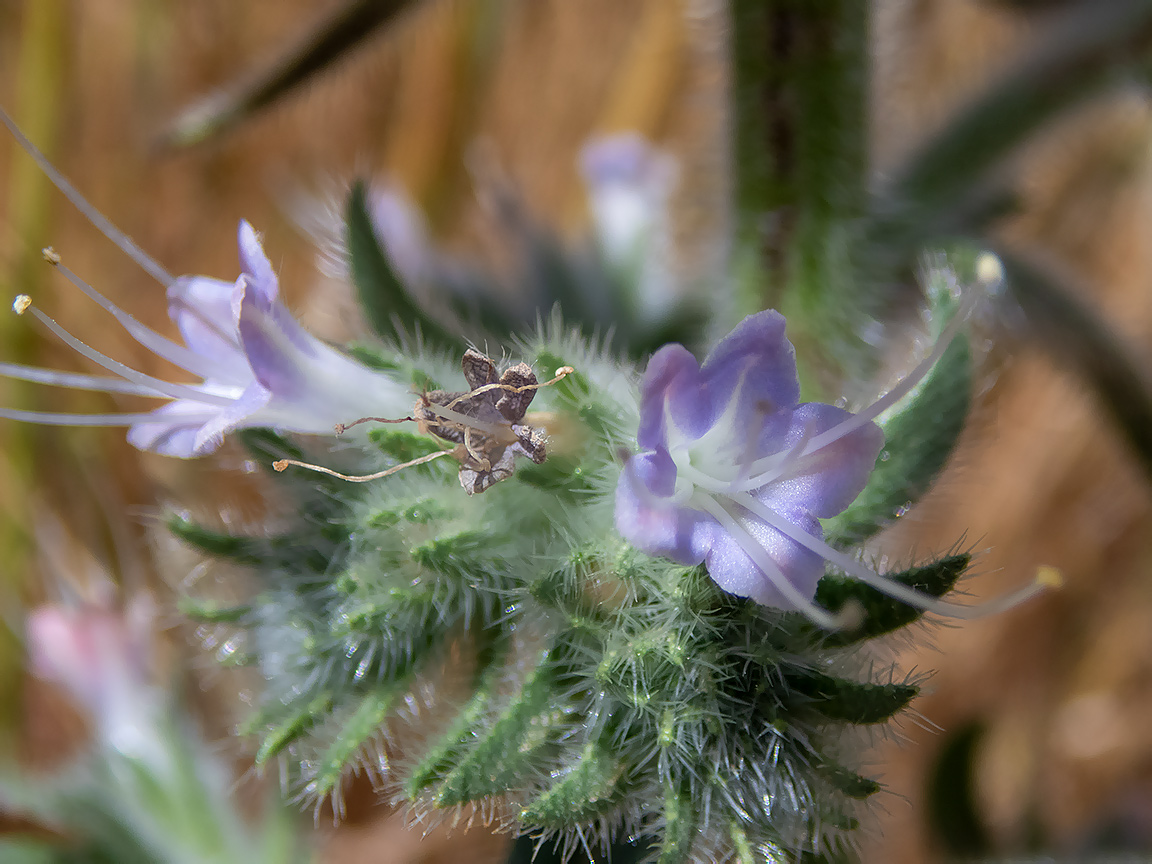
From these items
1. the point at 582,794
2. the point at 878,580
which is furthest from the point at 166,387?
the point at 878,580

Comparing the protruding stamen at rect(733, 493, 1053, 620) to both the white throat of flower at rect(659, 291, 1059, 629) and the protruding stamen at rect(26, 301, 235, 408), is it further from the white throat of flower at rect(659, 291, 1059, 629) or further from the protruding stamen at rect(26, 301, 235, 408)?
the protruding stamen at rect(26, 301, 235, 408)

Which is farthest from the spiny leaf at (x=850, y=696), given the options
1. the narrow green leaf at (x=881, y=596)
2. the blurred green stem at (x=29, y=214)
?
the blurred green stem at (x=29, y=214)

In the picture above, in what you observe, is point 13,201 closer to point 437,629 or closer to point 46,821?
point 46,821

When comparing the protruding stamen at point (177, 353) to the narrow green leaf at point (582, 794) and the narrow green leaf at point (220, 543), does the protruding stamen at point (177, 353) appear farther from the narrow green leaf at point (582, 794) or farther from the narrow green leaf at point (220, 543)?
the narrow green leaf at point (582, 794)

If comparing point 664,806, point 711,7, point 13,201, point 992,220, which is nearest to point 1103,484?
point 992,220

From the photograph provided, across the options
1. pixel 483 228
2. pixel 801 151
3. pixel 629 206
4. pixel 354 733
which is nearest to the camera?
pixel 354 733

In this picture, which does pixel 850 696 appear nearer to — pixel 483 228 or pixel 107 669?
pixel 107 669

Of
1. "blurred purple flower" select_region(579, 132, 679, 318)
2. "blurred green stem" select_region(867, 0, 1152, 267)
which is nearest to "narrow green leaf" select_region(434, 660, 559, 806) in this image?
"blurred green stem" select_region(867, 0, 1152, 267)
